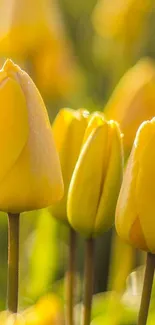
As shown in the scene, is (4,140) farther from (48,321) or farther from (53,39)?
(53,39)

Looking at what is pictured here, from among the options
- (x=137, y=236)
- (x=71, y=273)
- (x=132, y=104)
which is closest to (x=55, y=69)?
(x=132, y=104)

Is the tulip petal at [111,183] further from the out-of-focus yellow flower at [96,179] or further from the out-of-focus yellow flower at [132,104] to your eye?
the out-of-focus yellow flower at [132,104]

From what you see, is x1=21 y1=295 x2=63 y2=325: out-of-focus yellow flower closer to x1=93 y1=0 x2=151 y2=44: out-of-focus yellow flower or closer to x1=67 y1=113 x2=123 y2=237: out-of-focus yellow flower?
x1=67 y1=113 x2=123 y2=237: out-of-focus yellow flower

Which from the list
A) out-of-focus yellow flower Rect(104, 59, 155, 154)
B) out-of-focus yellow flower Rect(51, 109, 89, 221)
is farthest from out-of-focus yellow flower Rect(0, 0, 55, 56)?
out-of-focus yellow flower Rect(51, 109, 89, 221)

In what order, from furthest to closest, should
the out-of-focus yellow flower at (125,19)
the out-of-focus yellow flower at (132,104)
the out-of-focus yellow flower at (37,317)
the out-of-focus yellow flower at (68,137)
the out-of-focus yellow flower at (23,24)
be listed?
1. the out-of-focus yellow flower at (125,19)
2. the out-of-focus yellow flower at (23,24)
3. the out-of-focus yellow flower at (132,104)
4. the out-of-focus yellow flower at (68,137)
5. the out-of-focus yellow flower at (37,317)

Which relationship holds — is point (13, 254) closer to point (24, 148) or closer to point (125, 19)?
point (24, 148)

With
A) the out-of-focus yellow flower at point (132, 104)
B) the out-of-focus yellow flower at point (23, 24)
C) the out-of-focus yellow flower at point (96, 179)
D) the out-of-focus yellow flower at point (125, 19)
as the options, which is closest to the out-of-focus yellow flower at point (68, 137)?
the out-of-focus yellow flower at point (96, 179)
